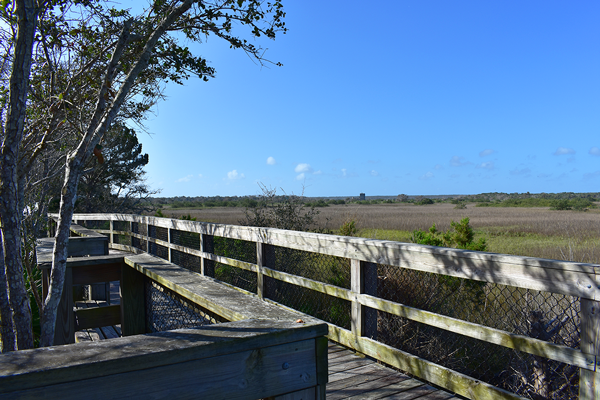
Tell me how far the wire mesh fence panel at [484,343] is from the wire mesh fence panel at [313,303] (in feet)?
2.32

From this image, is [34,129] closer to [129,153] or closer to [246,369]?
[246,369]

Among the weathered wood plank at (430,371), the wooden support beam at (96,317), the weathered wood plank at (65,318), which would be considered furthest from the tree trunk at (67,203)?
the weathered wood plank at (430,371)

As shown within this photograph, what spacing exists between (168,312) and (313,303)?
2203 mm

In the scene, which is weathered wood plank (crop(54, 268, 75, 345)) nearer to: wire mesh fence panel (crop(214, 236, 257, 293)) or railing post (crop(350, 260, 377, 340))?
railing post (crop(350, 260, 377, 340))

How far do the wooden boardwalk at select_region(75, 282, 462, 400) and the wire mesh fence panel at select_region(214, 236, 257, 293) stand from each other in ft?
14.4

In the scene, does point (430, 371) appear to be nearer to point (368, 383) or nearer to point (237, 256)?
point (368, 383)

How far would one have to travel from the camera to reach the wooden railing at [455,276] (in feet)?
7.43

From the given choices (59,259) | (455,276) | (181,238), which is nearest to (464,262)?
(455,276)

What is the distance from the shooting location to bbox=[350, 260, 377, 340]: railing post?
11.8 feet

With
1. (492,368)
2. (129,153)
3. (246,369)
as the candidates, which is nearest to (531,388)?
(492,368)

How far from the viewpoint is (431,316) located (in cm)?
305

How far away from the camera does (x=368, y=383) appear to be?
9.89 feet

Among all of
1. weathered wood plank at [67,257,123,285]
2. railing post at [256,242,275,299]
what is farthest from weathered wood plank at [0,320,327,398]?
railing post at [256,242,275,299]

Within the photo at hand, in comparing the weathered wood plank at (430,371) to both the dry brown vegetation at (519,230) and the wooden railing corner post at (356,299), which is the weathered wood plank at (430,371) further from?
the dry brown vegetation at (519,230)
